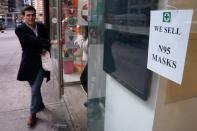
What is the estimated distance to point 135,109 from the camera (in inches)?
61.9

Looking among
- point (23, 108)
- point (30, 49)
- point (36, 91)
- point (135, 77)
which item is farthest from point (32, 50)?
point (135, 77)

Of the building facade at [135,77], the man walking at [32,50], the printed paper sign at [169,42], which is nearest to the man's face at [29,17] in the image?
the man walking at [32,50]

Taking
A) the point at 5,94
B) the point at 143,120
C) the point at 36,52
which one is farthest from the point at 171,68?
the point at 5,94

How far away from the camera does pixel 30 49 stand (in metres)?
2.98

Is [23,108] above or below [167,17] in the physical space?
below

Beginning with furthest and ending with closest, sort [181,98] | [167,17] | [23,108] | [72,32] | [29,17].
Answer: [72,32], [23,108], [29,17], [181,98], [167,17]

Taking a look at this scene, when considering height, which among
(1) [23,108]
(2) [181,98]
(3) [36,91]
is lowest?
(1) [23,108]

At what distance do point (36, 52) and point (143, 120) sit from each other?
204cm

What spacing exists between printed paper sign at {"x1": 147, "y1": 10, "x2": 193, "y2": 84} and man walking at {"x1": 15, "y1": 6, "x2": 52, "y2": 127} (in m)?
2.00

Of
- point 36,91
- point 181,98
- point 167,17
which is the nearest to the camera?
point 167,17

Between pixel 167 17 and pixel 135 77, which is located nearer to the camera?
pixel 167 17

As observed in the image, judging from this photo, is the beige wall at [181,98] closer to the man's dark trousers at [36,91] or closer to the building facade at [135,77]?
the building facade at [135,77]

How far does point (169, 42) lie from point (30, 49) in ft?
7.41

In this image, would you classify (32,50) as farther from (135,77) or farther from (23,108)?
(135,77)
